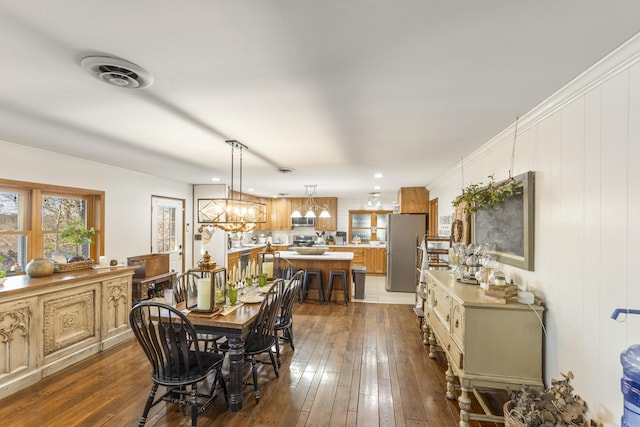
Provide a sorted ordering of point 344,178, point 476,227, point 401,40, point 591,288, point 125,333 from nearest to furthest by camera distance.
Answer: point 401,40, point 591,288, point 476,227, point 125,333, point 344,178

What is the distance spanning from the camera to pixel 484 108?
2.13 meters

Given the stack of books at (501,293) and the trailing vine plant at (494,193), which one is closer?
the stack of books at (501,293)

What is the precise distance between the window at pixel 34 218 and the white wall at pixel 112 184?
0.45 ft

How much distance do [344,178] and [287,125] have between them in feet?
10.2

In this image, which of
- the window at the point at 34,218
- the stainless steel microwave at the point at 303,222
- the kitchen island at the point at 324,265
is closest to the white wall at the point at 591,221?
the kitchen island at the point at 324,265

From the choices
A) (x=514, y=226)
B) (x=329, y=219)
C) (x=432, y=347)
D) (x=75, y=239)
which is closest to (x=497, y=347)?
(x=514, y=226)

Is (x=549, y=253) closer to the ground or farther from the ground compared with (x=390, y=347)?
farther from the ground

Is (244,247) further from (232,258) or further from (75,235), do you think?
(75,235)

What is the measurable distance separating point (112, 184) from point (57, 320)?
7.43ft

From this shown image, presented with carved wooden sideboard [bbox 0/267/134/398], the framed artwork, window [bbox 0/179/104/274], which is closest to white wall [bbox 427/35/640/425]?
the framed artwork

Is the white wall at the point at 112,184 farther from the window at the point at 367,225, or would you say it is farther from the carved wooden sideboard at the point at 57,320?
the window at the point at 367,225

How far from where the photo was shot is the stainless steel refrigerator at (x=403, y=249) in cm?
655

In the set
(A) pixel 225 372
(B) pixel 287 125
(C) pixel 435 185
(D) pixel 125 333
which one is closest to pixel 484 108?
(B) pixel 287 125

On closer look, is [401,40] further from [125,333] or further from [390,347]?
[125,333]
